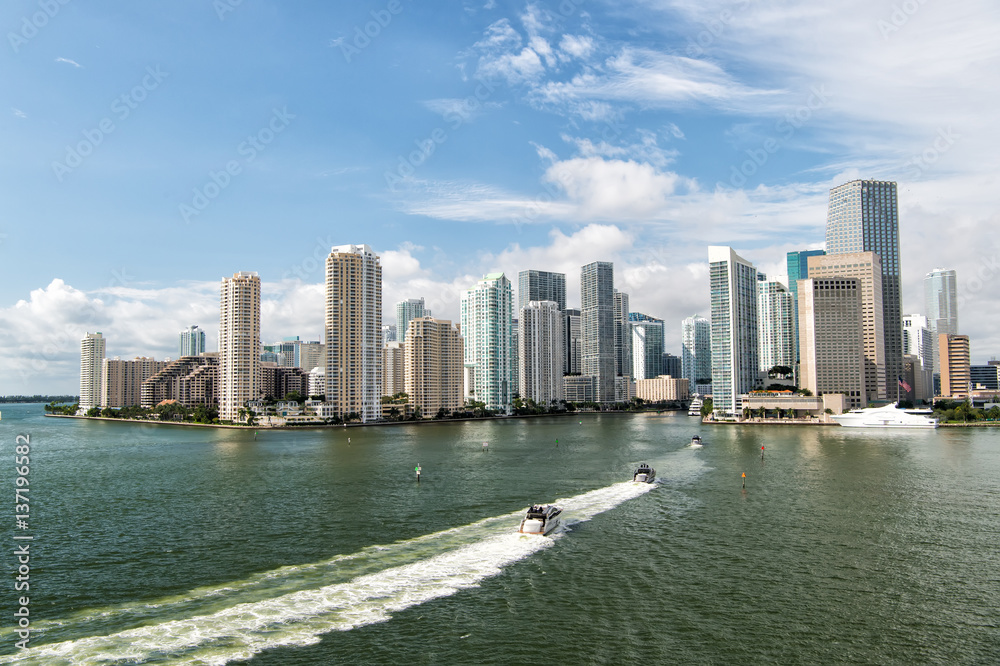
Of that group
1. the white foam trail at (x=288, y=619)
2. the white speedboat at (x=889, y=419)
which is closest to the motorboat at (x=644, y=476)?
the white foam trail at (x=288, y=619)

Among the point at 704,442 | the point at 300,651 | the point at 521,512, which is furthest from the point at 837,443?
the point at 300,651

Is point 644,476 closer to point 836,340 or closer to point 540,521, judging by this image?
point 540,521

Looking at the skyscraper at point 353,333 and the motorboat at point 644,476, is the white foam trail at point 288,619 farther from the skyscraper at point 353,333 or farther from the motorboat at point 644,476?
the skyscraper at point 353,333

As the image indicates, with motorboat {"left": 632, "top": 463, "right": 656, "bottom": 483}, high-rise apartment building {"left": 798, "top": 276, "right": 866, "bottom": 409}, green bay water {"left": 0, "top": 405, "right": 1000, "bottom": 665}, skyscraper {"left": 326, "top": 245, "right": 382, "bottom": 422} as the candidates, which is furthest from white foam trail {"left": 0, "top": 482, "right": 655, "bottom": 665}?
high-rise apartment building {"left": 798, "top": 276, "right": 866, "bottom": 409}

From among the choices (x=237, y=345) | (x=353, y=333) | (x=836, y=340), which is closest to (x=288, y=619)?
(x=353, y=333)

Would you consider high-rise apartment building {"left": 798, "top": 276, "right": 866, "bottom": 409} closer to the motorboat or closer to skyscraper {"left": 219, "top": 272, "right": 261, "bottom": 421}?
the motorboat
